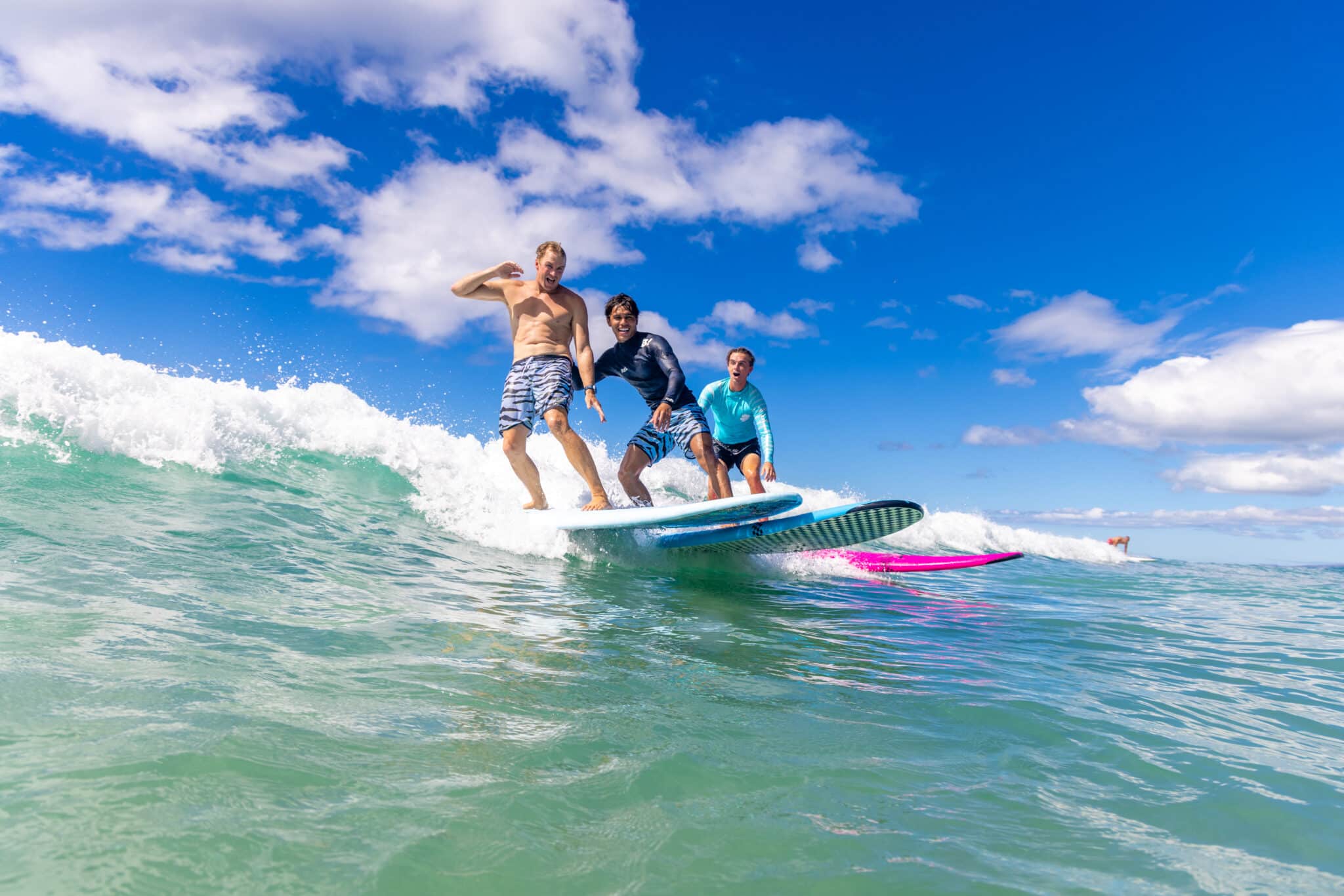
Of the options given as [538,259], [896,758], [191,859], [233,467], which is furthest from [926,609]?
[233,467]

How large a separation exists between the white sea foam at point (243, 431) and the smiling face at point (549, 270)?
2.37 metres

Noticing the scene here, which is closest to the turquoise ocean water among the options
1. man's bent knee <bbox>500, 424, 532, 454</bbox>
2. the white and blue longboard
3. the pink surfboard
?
the white and blue longboard

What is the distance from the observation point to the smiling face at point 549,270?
6.90 m

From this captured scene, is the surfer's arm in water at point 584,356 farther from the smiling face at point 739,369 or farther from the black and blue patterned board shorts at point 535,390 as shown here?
the smiling face at point 739,369

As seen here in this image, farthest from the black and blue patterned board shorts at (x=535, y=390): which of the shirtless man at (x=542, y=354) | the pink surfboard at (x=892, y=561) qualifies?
the pink surfboard at (x=892, y=561)

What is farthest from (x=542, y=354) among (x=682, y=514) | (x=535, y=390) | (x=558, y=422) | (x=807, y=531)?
(x=807, y=531)

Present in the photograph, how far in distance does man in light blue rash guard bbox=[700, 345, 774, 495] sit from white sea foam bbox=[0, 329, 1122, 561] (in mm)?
2170

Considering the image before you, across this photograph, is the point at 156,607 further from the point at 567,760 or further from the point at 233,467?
the point at 233,467

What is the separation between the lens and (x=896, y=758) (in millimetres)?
2523

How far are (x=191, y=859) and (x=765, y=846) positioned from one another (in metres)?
1.34

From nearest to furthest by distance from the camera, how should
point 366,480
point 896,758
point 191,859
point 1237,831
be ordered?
point 191,859 → point 1237,831 → point 896,758 → point 366,480

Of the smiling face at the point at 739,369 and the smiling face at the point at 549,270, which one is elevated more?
the smiling face at the point at 549,270

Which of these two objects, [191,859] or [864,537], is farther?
[864,537]

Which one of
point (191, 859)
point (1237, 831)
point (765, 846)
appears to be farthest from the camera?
point (1237, 831)
